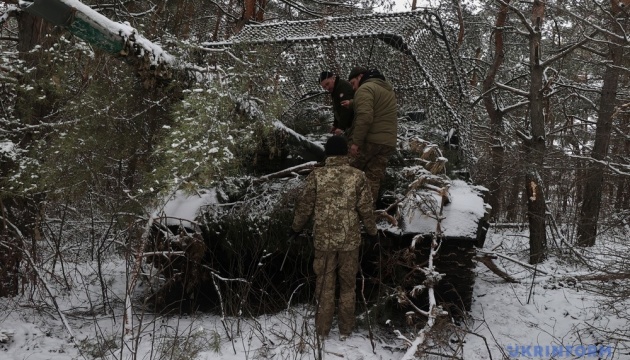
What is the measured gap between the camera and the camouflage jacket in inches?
172

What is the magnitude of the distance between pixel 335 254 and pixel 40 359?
2770mm

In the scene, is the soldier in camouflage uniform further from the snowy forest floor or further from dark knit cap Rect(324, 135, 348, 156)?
the snowy forest floor

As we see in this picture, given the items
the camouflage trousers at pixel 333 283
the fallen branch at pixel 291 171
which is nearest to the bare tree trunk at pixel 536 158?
the fallen branch at pixel 291 171

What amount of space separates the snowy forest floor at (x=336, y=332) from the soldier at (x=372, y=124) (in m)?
1.64

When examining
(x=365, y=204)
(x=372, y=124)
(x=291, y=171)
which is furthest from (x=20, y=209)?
(x=372, y=124)

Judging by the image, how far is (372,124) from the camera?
5020 mm

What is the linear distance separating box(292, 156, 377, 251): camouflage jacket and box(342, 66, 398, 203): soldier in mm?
533

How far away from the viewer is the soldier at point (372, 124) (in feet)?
15.8

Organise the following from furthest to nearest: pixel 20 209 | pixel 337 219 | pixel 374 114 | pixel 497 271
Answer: pixel 497 271 → pixel 20 209 → pixel 374 114 → pixel 337 219

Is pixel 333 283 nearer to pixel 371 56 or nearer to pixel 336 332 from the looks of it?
pixel 336 332

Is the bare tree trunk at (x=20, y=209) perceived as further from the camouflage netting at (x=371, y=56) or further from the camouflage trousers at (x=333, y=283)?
the camouflage trousers at (x=333, y=283)

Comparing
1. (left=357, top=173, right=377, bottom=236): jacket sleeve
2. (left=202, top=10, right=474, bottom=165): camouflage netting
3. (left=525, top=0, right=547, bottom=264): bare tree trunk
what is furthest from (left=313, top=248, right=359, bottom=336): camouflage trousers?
(left=525, top=0, right=547, bottom=264): bare tree trunk

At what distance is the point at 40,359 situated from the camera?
14.4 ft

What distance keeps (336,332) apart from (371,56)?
358cm
